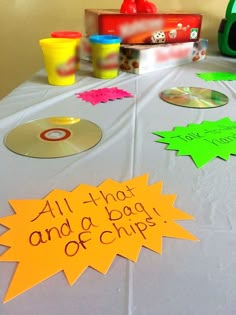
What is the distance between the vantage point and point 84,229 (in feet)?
1.01

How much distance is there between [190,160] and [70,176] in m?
0.17

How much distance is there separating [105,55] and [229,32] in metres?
0.52

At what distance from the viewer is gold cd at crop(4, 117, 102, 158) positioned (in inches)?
17.8

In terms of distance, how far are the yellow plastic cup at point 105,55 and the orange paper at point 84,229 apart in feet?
1.55

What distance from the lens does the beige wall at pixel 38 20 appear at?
119cm

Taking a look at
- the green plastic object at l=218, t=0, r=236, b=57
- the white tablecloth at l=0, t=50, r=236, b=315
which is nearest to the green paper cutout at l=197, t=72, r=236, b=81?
the white tablecloth at l=0, t=50, r=236, b=315

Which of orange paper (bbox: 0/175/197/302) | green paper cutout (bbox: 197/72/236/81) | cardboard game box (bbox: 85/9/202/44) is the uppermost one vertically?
cardboard game box (bbox: 85/9/202/44)

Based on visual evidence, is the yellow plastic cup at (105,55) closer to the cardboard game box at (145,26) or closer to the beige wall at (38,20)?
the cardboard game box at (145,26)

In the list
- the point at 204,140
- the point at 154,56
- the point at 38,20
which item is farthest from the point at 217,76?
the point at 38,20

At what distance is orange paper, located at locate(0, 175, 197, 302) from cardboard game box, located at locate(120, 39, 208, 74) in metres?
0.53

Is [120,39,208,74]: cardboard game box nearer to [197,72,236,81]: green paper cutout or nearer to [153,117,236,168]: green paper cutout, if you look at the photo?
[197,72,236,81]: green paper cutout

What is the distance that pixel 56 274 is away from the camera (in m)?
0.26

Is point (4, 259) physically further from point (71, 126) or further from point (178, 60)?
point (178, 60)

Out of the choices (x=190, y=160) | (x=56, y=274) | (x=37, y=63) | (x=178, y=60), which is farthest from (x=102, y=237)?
(x=37, y=63)
